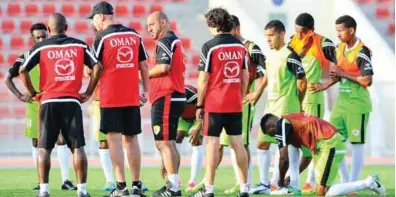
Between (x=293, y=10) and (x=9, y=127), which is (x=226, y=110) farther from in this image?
(x=293, y=10)

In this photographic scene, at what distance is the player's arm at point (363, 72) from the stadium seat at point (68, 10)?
1442 centimetres

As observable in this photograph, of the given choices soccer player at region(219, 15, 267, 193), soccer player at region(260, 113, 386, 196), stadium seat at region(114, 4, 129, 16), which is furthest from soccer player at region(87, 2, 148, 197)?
stadium seat at region(114, 4, 129, 16)

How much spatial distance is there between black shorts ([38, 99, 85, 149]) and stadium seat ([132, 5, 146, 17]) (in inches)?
617

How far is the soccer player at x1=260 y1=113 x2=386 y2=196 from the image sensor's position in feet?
42.0

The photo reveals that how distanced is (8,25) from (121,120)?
15470 mm

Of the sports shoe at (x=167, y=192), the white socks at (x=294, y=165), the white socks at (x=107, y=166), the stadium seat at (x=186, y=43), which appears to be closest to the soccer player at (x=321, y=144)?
the white socks at (x=294, y=165)

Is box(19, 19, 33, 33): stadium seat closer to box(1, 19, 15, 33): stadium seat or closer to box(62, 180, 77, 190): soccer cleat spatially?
box(1, 19, 15, 33): stadium seat

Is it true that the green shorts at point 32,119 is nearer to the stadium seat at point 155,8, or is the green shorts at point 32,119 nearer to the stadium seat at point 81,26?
the stadium seat at point 81,26

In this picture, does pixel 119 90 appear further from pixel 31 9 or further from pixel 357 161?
pixel 31 9

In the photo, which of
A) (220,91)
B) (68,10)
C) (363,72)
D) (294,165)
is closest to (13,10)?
(68,10)

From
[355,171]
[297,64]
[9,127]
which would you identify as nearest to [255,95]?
[297,64]

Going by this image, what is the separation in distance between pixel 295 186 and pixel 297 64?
1.38 meters

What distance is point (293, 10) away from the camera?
2580 centimetres

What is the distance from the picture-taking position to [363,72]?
13.7m
